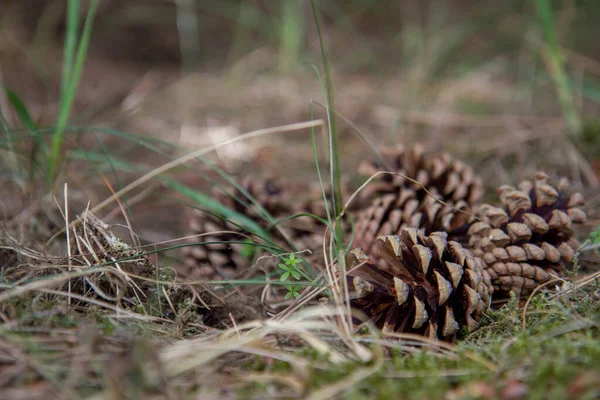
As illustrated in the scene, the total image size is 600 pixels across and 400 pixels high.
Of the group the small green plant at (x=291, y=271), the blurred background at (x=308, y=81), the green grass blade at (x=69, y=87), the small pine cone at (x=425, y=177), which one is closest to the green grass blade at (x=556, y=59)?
the blurred background at (x=308, y=81)

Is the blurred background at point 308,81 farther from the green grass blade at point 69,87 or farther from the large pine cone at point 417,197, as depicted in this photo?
the large pine cone at point 417,197

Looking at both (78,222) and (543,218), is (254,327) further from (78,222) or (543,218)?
(543,218)

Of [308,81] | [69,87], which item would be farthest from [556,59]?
[69,87]

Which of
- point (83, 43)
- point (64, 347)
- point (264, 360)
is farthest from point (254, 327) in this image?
point (83, 43)

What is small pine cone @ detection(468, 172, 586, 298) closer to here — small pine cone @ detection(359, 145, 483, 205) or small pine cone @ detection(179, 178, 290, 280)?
small pine cone @ detection(359, 145, 483, 205)

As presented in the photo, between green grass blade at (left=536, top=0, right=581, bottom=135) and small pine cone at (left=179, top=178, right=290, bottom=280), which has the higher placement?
green grass blade at (left=536, top=0, right=581, bottom=135)

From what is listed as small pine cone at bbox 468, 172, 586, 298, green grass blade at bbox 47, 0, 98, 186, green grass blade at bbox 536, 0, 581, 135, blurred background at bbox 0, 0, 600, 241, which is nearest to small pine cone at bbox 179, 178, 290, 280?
blurred background at bbox 0, 0, 600, 241
